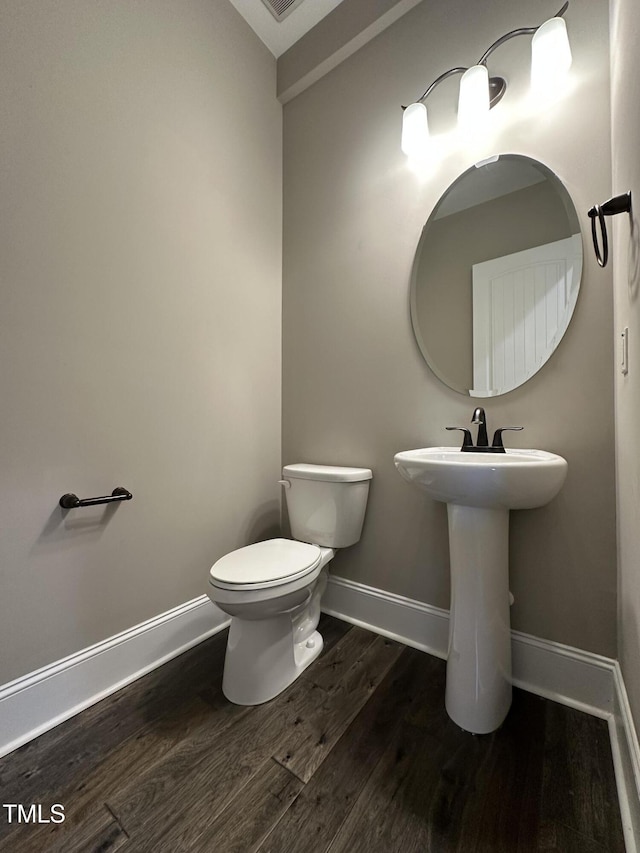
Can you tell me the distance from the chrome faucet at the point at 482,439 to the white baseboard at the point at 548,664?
2.20ft

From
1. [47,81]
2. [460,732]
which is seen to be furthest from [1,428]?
[460,732]

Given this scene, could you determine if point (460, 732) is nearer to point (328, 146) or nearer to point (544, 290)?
point (544, 290)

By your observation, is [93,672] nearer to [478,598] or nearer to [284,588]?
[284,588]

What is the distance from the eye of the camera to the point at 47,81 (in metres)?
1.13

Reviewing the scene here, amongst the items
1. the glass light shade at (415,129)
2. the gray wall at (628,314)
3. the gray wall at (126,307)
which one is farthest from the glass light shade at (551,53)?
the gray wall at (126,307)

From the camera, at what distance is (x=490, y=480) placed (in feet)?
3.15

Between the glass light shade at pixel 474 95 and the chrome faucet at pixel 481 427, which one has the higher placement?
the glass light shade at pixel 474 95

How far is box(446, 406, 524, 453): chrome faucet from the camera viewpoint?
1.26 metres

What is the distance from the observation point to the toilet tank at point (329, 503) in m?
1.57

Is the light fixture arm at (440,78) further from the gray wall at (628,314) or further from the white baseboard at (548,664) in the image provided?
the white baseboard at (548,664)

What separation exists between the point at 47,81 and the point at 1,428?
1077 millimetres

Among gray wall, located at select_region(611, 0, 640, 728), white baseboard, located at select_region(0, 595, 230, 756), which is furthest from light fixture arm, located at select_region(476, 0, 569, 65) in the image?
white baseboard, located at select_region(0, 595, 230, 756)

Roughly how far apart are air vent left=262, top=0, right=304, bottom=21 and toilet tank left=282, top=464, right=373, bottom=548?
216 centimetres

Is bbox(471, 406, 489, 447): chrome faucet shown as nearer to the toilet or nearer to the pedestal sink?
the pedestal sink
